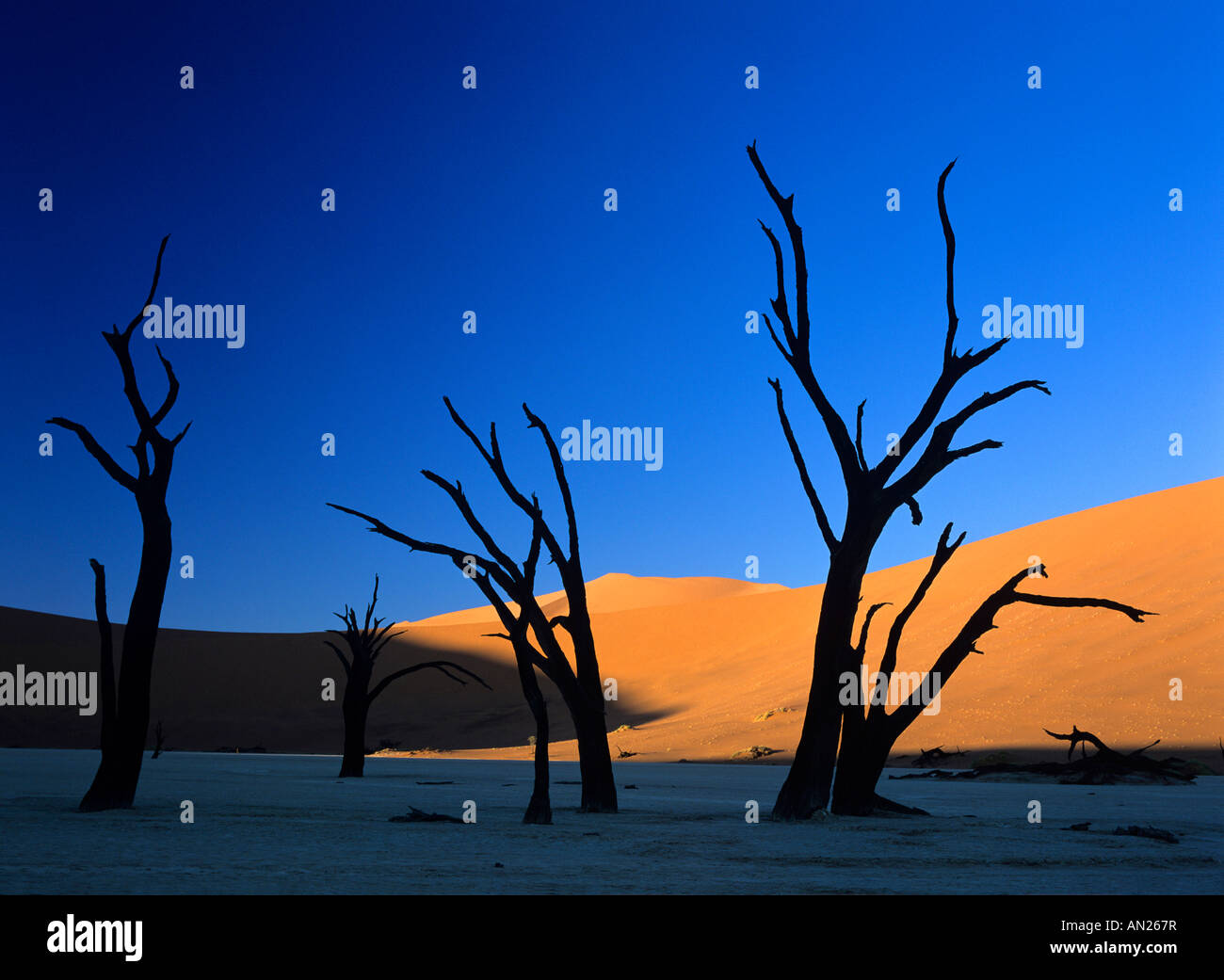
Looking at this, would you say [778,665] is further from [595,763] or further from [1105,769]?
[595,763]

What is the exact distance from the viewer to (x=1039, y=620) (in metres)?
42.8

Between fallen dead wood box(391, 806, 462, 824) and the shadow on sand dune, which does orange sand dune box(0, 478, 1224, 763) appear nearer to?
the shadow on sand dune

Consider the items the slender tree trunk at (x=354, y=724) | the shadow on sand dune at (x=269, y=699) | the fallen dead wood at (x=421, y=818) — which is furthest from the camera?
the shadow on sand dune at (x=269, y=699)

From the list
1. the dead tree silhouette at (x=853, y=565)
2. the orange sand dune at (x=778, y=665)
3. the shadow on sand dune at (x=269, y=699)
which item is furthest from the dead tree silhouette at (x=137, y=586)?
the shadow on sand dune at (x=269, y=699)

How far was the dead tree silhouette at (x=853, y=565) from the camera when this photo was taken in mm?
12680

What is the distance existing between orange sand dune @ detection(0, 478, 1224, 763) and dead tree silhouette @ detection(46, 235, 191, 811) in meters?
21.7

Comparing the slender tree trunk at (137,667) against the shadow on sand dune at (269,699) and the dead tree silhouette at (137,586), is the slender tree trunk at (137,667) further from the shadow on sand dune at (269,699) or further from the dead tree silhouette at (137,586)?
the shadow on sand dune at (269,699)

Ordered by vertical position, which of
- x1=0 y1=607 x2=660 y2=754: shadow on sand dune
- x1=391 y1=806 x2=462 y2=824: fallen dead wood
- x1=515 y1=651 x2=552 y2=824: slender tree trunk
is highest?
x1=515 y1=651 x2=552 y2=824: slender tree trunk

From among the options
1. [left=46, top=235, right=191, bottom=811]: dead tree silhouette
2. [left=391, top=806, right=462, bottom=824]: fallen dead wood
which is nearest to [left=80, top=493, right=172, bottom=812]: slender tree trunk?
[left=46, top=235, right=191, bottom=811]: dead tree silhouette

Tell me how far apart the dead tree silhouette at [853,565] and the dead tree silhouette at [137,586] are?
7.57 m

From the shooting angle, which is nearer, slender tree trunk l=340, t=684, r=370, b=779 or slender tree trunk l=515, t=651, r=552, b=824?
slender tree trunk l=515, t=651, r=552, b=824

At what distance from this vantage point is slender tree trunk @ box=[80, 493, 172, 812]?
13.5 m

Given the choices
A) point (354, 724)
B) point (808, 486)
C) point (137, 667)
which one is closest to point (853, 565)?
point (808, 486)
